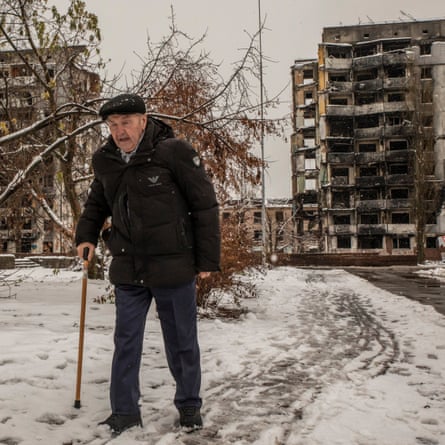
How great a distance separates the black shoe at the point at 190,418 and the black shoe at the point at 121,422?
280mm

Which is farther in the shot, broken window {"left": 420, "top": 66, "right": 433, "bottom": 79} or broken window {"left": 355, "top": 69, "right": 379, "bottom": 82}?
broken window {"left": 420, "top": 66, "right": 433, "bottom": 79}

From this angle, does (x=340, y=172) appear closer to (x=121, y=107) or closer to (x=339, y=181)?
(x=339, y=181)

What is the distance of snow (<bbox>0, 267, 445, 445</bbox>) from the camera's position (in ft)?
10.5

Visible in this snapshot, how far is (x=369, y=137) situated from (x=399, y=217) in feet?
30.8

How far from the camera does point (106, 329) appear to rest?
23.5 ft

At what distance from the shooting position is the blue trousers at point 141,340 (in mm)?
3244

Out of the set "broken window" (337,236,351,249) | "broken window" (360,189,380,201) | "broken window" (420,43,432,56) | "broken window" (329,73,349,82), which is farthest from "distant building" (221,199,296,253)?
"broken window" (420,43,432,56)

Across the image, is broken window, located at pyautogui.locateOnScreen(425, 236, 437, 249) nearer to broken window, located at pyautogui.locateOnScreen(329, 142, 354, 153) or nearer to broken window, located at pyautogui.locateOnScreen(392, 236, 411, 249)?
broken window, located at pyautogui.locateOnScreen(392, 236, 411, 249)

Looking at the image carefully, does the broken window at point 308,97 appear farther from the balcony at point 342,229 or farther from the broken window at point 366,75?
the balcony at point 342,229

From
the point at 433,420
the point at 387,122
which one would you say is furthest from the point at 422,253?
the point at 433,420

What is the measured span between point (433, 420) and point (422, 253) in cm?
4314

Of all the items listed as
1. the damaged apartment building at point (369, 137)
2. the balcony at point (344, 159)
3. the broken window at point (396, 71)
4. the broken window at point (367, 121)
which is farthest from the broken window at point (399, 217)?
the broken window at point (396, 71)

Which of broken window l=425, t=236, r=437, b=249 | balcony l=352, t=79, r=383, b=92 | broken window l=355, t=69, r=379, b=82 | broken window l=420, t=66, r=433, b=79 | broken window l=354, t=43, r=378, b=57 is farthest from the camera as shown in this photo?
broken window l=420, t=66, r=433, b=79

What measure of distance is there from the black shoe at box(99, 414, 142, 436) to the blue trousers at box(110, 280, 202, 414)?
0.03m
